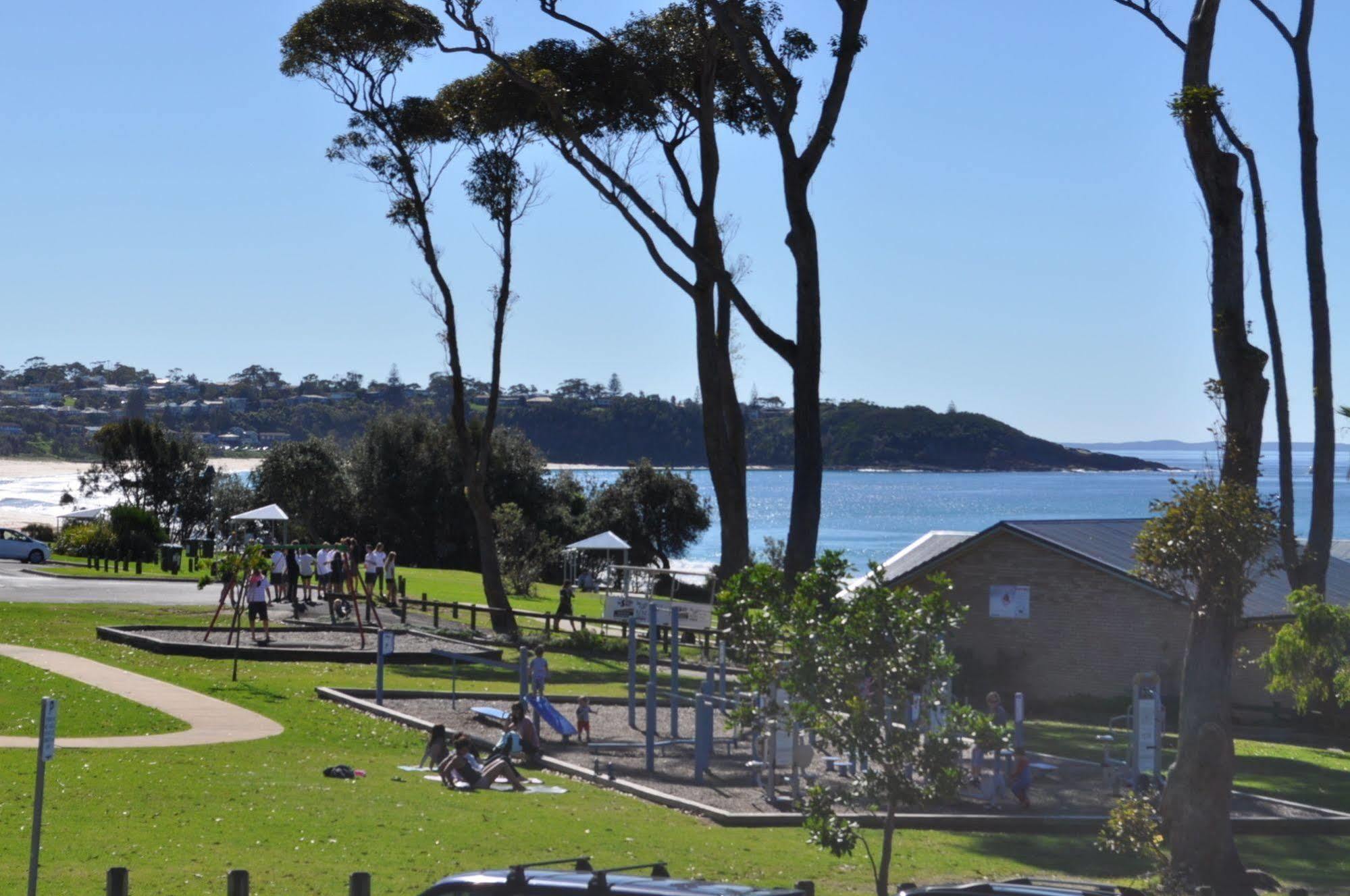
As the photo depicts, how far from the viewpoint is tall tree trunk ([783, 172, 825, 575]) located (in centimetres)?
2577

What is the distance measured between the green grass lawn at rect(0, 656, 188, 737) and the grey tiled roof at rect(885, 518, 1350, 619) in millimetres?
18979

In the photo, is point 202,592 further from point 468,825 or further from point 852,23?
point 468,825

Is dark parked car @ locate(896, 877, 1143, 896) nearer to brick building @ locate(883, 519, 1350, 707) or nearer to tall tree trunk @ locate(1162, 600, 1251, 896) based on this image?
tall tree trunk @ locate(1162, 600, 1251, 896)

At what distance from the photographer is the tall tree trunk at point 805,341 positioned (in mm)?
25766

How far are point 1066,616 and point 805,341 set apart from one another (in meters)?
12.4

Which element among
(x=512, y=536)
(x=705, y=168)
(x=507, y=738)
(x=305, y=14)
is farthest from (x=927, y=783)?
(x=512, y=536)

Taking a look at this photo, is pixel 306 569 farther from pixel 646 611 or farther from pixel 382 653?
pixel 382 653

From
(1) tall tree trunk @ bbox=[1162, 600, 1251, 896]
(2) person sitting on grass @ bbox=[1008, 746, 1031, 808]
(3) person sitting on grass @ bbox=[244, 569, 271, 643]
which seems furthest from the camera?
(3) person sitting on grass @ bbox=[244, 569, 271, 643]

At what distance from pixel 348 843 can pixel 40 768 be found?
4.84 m

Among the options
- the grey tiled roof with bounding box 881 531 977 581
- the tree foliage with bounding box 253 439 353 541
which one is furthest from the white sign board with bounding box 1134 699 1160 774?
the tree foliage with bounding box 253 439 353 541

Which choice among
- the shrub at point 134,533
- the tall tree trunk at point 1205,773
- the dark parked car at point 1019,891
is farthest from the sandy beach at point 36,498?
the dark parked car at point 1019,891

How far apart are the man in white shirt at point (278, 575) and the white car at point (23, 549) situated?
53.1 ft

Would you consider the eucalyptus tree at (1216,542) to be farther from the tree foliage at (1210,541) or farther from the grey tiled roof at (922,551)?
the grey tiled roof at (922,551)

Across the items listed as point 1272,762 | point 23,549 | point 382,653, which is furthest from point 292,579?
point 1272,762
